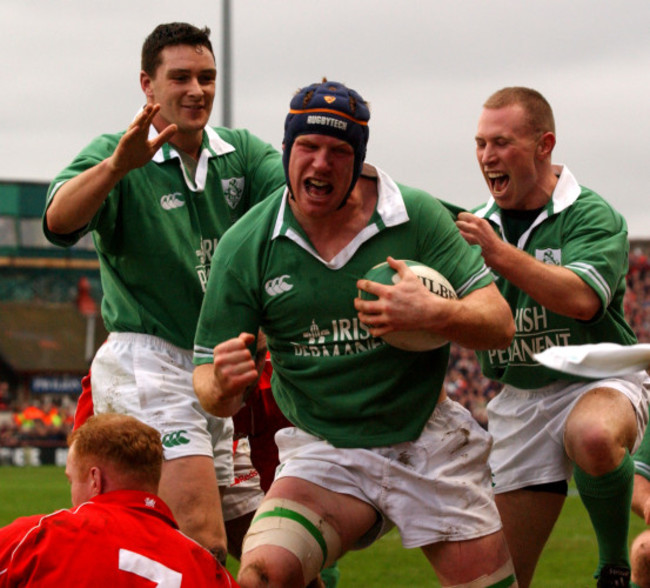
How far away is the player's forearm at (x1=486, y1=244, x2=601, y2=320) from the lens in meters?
5.18

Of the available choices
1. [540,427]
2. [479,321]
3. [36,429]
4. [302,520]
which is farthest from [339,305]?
[36,429]

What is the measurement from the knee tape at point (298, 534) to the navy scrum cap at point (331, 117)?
1224mm

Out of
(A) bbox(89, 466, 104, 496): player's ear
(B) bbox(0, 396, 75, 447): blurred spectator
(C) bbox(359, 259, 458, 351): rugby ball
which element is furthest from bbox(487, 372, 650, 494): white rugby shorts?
(B) bbox(0, 396, 75, 447): blurred spectator

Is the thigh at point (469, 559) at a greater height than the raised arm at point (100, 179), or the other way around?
the raised arm at point (100, 179)

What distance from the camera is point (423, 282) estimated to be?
4.29 m

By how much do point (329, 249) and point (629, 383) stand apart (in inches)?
79.0

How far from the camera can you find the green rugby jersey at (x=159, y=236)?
5570mm

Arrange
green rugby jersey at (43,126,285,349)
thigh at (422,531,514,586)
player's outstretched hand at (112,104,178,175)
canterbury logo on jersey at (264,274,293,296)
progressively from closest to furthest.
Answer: thigh at (422,531,514,586)
canterbury logo on jersey at (264,274,293,296)
player's outstretched hand at (112,104,178,175)
green rugby jersey at (43,126,285,349)

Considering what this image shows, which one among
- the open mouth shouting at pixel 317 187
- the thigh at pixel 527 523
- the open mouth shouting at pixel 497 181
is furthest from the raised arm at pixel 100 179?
the thigh at pixel 527 523

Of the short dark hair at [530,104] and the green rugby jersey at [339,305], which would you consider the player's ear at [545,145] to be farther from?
the green rugby jersey at [339,305]

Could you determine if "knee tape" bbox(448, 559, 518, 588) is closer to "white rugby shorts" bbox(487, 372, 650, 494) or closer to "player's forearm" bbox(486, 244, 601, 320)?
"player's forearm" bbox(486, 244, 601, 320)

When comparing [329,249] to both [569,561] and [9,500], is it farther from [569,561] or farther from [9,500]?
[9,500]

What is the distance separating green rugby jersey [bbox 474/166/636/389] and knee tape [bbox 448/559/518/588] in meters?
1.51

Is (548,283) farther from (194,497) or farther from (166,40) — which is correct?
(166,40)
